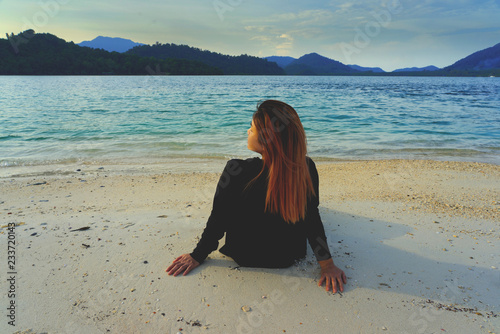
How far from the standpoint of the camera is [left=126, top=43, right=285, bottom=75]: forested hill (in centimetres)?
10227

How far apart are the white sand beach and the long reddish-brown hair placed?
2.44ft

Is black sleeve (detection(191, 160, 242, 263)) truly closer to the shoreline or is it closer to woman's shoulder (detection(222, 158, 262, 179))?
woman's shoulder (detection(222, 158, 262, 179))

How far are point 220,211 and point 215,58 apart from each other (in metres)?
120

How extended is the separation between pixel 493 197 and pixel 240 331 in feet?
16.4

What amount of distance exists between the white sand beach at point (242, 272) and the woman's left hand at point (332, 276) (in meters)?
0.07

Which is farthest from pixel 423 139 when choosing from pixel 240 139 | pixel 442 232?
pixel 442 232

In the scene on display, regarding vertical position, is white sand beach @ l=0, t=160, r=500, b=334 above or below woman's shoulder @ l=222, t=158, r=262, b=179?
below

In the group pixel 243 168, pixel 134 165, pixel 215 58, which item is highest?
pixel 215 58

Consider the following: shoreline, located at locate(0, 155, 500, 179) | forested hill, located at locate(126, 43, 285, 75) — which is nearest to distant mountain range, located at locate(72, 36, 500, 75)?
forested hill, located at locate(126, 43, 285, 75)

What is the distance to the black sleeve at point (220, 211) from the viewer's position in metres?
2.53

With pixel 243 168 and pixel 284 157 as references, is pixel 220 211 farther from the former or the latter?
pixel 284 157

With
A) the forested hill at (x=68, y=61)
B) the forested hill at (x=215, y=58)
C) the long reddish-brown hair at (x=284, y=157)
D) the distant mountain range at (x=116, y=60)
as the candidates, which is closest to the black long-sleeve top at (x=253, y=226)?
the long reddish-brown hair at (x=284, y=157)

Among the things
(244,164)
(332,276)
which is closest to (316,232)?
(332,276)

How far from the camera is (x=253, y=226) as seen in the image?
2625 millimetres
